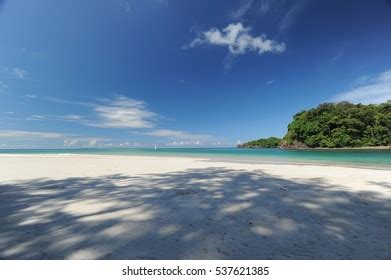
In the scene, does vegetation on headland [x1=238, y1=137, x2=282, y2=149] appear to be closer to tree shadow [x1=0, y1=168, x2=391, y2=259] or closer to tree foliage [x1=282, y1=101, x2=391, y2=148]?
tree foliage [x1=282, y1=101, x2=391, y2=148]

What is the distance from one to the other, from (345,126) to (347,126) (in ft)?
1.69

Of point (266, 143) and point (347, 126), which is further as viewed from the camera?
point (266, 143)

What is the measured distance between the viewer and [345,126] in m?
67.4

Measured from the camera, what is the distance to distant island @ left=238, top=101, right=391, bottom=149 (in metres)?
65.3

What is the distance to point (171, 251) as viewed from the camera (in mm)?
2701

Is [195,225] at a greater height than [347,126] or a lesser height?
lesser

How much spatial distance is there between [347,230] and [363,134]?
79.6 m

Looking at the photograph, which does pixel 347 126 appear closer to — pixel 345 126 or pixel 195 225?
pixel 345 126

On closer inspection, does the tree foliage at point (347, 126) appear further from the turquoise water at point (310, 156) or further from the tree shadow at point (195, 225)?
the tree shadow at point (195, 225)

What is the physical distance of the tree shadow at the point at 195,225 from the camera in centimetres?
270

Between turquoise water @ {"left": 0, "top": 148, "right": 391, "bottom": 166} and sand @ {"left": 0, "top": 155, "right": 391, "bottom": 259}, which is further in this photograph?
turquoise water @ {"left": 0, "top": 148, "right": 391, "bottom": 166}

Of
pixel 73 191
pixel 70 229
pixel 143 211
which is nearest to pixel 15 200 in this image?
pixel 73 191

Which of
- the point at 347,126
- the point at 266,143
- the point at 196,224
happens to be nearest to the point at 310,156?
the point at 196,224

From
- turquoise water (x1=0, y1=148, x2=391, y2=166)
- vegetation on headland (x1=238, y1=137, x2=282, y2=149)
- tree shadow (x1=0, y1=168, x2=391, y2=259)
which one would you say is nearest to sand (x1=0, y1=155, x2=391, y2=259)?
tree shadow (x1=0, y1=168, x2=391, y2=259)
